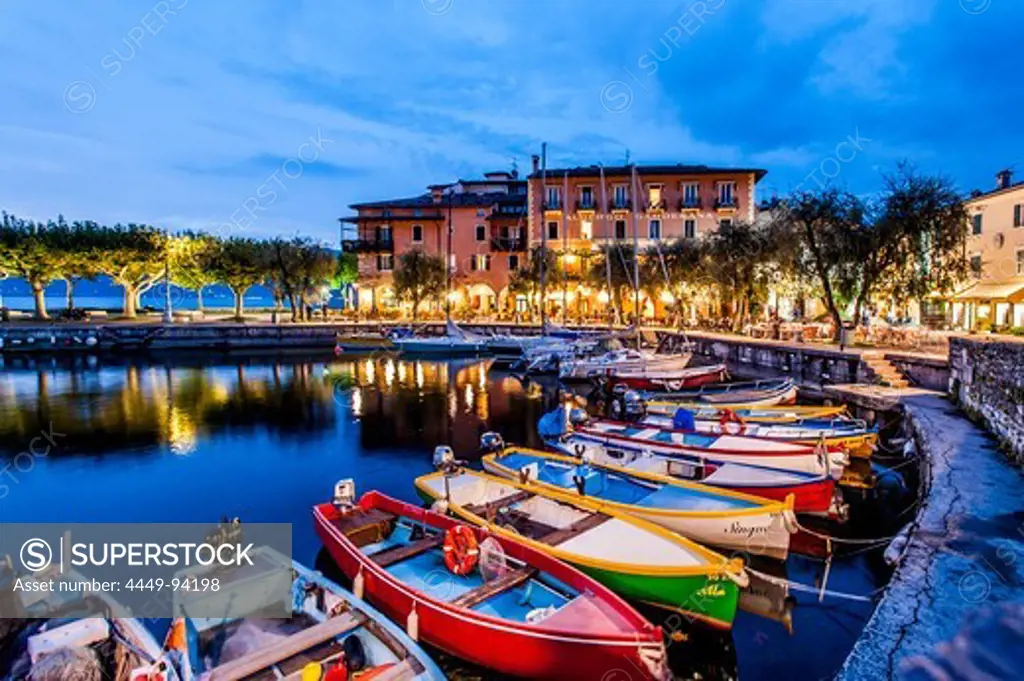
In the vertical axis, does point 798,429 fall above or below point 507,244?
below

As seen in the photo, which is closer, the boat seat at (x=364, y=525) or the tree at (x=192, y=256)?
the boat seat at (x=364, y=525)

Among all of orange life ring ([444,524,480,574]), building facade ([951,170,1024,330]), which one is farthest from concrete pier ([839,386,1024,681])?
building facade ([951,170,1024,330])

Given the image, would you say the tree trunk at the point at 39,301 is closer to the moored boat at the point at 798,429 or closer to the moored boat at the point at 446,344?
the moored boat at the point at 446,344

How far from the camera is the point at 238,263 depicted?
60875 mm

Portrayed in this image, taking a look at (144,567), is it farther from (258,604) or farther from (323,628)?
(323,628)

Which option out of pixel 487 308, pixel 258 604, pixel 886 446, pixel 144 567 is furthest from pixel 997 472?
pixel 487 308

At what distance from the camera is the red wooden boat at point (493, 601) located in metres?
6.71

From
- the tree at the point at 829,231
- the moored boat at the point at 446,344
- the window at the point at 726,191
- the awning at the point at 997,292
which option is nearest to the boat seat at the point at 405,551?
the tree at the point at 829,231

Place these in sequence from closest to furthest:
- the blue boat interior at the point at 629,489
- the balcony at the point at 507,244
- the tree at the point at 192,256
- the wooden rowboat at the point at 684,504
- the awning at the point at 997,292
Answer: the wooden rowboat at the point at 684,504 → the blue boat interior at the point at 629,489 → the awning at the point at 997,292 → the tree at the point at 192,256 → the balcony at the point at 507,244

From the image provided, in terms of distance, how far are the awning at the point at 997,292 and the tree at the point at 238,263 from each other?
2166 inches

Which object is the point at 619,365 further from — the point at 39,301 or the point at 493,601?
the point at 39,301

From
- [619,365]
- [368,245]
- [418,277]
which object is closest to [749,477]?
[619,365]

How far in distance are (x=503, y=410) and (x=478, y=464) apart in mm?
8489

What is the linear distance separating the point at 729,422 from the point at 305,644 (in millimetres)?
13849
